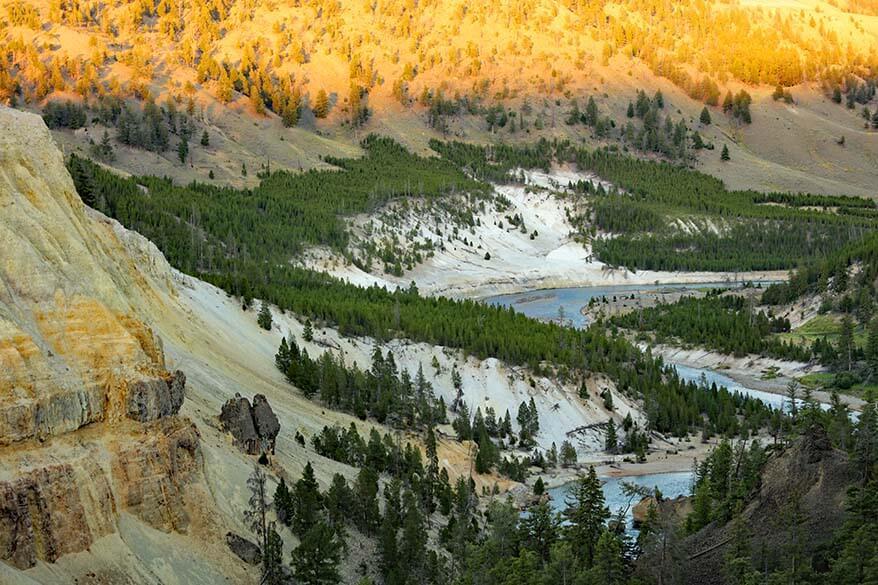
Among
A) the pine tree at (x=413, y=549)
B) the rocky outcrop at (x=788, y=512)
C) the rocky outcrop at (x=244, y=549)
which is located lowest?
the pine tree at (x=413, y=549)

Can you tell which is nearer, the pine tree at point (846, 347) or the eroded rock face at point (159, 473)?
the eroded rock face at point (159, 473)

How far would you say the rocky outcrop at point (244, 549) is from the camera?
38.3 meters

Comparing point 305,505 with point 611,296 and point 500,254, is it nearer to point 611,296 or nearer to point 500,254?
point 611,296

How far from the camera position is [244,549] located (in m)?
38.7

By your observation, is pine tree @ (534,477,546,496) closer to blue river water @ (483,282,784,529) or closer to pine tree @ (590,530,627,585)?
blue river water @ (483,282,784,529)

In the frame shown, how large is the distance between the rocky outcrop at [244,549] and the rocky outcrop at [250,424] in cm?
729

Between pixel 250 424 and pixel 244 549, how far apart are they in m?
8.91

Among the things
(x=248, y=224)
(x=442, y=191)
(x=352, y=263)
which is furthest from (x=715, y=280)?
(x=248, y=224)

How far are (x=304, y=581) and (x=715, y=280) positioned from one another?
132615 millimetres

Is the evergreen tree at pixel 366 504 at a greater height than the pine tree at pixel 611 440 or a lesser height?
greater

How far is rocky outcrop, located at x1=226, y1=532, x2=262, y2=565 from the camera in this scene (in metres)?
38.3

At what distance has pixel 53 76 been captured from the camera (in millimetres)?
178625

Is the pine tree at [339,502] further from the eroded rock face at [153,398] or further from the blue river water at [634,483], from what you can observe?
the blue river water at [634,483]

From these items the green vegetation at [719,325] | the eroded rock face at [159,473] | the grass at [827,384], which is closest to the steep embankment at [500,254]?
the green vegetation at [719,325]
